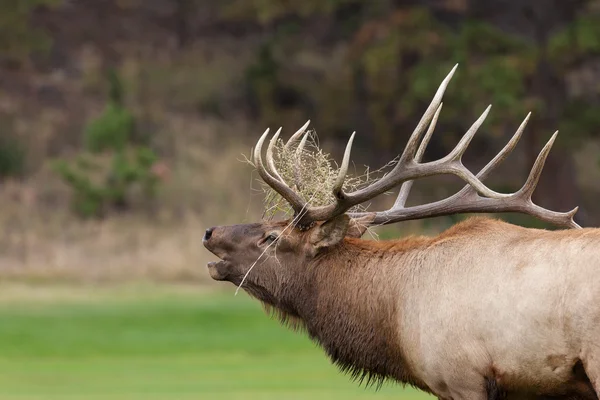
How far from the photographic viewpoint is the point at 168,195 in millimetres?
33125

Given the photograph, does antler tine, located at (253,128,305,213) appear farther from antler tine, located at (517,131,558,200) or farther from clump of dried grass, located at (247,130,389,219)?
antler tine, located at (517,131,558,200)

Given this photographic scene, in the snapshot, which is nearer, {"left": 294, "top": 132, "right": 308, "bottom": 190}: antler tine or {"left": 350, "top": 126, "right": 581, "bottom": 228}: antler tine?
{"left": 350, "top": 126, "right": 581, "bottom": 228}: antler tine

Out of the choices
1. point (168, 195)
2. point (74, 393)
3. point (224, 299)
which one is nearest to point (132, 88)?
point (168, 195)

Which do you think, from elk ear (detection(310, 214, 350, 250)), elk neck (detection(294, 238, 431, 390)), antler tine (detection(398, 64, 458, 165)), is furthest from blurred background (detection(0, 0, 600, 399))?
antler tine (detection(398, 64, 458, 165))

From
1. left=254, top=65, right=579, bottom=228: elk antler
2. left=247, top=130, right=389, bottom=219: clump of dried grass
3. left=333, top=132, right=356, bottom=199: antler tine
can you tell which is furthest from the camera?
left=247, top=130, right=389, bottom=219: clump of dried grass

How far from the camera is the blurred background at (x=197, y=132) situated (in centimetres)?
2136

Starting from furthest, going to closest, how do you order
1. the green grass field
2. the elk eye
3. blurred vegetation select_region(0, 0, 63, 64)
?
blurred vegetation select_region(0, 0, 63, 64), the green grass field, the elk eye

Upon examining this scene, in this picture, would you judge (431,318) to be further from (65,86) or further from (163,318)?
(65,86)

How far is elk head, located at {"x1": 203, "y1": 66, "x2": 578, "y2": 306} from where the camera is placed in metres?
8.30

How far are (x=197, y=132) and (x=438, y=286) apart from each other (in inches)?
1120

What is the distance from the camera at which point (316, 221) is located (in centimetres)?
847

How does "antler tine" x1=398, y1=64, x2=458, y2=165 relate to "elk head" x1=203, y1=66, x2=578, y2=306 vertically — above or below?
above

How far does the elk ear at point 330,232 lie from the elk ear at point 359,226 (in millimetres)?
229

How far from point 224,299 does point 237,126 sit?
1173 centimetres
